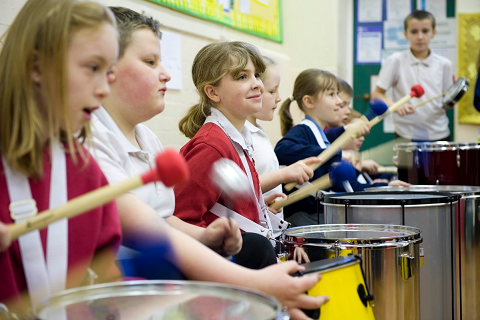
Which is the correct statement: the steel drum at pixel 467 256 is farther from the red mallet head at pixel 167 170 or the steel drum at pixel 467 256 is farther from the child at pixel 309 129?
the red mallet head at pixel 167 170

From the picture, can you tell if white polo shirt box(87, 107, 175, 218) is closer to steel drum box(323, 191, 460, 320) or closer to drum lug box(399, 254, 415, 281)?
drum lug box(399, 254, 415, 281)

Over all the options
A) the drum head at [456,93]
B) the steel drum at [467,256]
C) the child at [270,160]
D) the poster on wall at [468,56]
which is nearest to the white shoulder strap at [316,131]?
the child at [270,160]

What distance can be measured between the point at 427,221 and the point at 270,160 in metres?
0.69

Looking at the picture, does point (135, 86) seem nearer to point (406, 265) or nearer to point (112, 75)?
point (112, 75)

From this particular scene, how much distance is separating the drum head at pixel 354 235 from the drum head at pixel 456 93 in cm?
247

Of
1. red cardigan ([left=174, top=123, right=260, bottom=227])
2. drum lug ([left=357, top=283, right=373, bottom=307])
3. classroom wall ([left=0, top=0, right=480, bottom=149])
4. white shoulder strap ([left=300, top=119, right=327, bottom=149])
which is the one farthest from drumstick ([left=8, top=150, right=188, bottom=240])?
classroom wall ([left=0, top=0, right=480, bottom=149])

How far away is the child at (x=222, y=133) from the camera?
1660 millimetres

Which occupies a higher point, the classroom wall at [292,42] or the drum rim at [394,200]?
the classroom wall at [292,42]

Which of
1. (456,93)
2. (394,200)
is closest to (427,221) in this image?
(394,200)

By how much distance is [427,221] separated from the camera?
1.84 meters

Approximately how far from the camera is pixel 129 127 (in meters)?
1.43

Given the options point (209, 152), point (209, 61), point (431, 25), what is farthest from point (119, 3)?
point (431, 25)

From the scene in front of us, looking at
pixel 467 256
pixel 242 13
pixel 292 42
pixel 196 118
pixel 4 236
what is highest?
pixel 242 13

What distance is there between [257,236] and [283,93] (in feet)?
9.71
